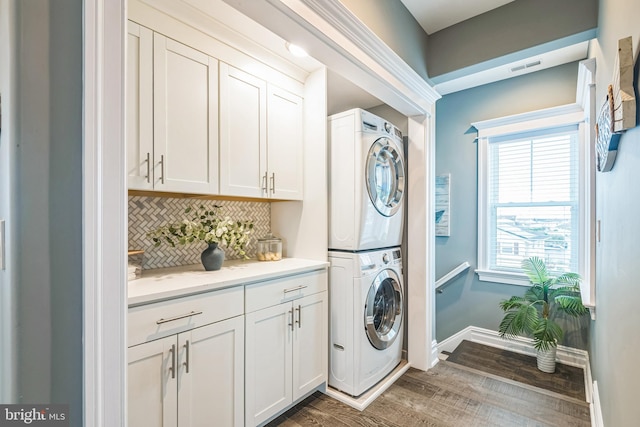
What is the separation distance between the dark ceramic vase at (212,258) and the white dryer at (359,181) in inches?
34.0

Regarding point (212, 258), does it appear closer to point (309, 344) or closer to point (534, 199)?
point (309, 344)

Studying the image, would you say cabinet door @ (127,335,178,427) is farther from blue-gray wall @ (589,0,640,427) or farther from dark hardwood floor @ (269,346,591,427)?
blue-gray wall @ (589,0,640,427)

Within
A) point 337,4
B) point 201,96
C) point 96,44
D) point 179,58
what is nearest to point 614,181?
point 337,4

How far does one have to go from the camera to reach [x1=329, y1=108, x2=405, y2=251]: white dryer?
6.87 feet

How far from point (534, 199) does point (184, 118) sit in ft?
10.6

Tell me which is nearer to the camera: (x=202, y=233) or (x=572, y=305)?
(x=202, y=233)

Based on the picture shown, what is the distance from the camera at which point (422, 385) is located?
224 centimetres

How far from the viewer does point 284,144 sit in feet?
7.09

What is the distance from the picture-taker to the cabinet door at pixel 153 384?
3.85 feet

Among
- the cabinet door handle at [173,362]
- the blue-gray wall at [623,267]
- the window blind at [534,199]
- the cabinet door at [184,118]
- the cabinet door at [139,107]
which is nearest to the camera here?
the blue-gray wall at [623,267]

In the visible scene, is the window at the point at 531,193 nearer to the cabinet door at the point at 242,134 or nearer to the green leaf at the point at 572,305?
the green leaf at the point at 572,305

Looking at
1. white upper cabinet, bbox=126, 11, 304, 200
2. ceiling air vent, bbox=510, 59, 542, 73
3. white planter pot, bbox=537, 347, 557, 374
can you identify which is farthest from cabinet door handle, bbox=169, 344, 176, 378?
ceiling air vent, bbox=510, 59, 542, 73

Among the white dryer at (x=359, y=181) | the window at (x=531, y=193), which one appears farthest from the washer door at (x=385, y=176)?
the window at (x=531, y=193)
